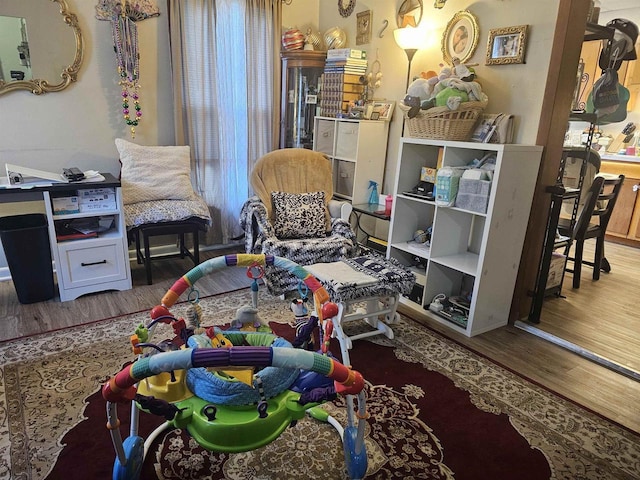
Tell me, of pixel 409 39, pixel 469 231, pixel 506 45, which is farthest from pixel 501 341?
pixel 409 39

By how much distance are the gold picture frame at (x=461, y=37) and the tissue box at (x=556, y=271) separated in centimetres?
158

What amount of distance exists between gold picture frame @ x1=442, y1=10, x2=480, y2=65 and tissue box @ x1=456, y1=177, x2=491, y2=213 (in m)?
0.92

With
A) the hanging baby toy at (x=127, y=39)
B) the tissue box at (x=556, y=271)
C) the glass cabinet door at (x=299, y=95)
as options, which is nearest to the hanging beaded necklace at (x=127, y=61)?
the hanging baby toy at (x=127, y=39)

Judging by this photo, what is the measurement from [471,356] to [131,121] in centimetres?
299

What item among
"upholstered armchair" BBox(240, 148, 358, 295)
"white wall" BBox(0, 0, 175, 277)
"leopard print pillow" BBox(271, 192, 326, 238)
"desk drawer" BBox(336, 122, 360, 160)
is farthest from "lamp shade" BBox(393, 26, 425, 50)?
"white wall" BBox(0, 0, 175, 277)

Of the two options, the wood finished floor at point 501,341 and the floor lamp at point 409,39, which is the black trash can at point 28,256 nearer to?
the wood finished floor at point 501,341

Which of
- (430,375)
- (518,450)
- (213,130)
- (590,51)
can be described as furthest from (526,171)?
(213,130)

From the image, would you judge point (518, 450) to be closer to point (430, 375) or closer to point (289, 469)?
point (430, 375)

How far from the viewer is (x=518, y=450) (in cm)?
178

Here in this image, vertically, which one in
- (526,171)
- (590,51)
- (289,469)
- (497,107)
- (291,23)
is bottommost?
(289,469)

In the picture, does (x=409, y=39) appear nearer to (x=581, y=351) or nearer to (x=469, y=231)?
(x=469, y=231)

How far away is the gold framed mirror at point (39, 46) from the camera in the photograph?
114 inches

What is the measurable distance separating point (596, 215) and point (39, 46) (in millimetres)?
4443

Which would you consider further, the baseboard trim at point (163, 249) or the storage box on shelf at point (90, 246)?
the baseboard trim at point (163, 249)
